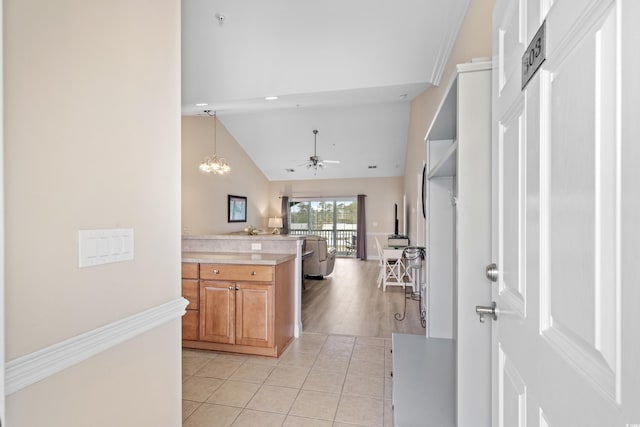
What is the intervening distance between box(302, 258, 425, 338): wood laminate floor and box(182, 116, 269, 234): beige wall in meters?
2.62

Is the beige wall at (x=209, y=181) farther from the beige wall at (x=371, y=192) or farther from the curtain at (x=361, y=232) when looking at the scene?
the curtain at (x=361, y=232)

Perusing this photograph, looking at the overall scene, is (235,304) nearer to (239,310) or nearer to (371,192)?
(239,310)

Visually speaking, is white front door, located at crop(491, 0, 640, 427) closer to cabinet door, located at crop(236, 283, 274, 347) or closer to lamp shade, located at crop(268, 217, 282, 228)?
cabinet door, located at crop(236, 283, 274, 347)

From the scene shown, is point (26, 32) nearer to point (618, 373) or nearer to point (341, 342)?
point (618, 373)

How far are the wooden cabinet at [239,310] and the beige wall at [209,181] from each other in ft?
10.7

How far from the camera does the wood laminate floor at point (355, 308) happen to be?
3.74 m

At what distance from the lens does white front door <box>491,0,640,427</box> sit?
415 millimetres

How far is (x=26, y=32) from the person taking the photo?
787 millimetres

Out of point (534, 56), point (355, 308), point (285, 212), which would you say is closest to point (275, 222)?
point (285, 212)

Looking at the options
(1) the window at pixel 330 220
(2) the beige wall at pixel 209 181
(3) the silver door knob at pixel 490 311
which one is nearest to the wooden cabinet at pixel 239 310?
(3) the silver door knob at pixel 490 311

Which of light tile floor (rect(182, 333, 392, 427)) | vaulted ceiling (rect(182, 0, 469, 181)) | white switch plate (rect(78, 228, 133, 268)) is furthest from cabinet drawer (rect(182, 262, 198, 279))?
vaulted ceiling (rect(182, 0, 469, 181))

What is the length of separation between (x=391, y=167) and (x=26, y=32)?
926cm

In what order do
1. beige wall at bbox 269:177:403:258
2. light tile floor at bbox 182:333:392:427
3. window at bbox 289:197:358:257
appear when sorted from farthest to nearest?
window at bbox 289:197:358:257, beige wall at bbox 269:177:403:258, light tile floor at bbox 182:333:392:427

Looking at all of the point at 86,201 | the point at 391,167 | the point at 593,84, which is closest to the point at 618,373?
the point at 593,84
